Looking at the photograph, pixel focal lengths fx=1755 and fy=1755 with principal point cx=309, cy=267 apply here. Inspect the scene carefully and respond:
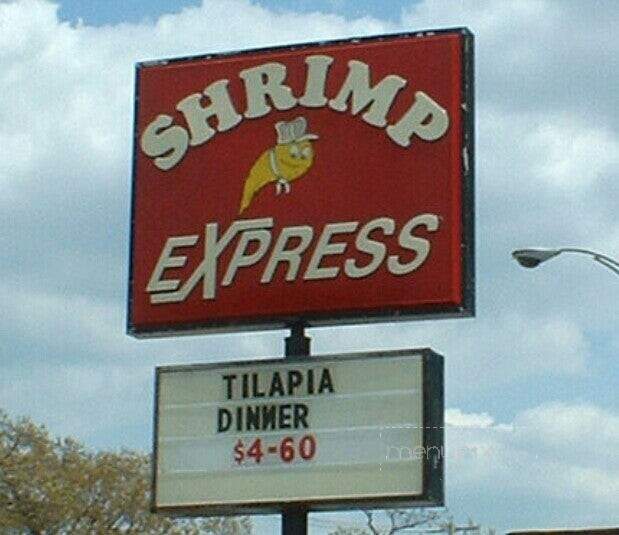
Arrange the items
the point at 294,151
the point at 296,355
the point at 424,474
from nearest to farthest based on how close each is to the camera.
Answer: the point at 424,474 < the point at 296,355 < the point at 294,151

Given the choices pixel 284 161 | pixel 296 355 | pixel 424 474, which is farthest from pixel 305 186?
pixel 424 474

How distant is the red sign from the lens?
20516mm

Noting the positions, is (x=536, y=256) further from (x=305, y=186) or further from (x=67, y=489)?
(x=67, y=489)

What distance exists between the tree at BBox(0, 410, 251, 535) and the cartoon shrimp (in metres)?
33.8

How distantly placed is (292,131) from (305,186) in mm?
734

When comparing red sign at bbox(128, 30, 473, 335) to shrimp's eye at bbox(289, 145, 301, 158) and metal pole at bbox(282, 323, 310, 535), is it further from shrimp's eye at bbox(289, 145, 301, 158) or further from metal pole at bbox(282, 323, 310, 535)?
metal pole at bbox(282, 323, 310, 535)

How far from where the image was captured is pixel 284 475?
20.6 meters

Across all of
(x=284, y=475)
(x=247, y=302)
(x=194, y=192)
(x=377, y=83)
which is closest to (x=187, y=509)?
(x=284, y=475)

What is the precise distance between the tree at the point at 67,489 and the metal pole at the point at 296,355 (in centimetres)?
3371

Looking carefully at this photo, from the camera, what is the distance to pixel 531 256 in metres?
23.0

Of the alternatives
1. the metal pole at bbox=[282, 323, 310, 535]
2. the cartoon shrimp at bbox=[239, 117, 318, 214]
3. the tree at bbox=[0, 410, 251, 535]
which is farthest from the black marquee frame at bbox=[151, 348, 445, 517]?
the tree at bbox=[0, 410, 251, 535]

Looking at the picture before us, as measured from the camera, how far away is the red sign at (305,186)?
2052 cm

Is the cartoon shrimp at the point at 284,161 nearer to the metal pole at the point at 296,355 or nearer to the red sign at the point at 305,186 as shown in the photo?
the red sign at the point at 305,186

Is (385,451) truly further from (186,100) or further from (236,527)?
(236,527)
